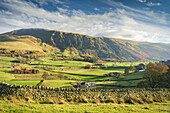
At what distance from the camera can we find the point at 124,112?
11.5 metres

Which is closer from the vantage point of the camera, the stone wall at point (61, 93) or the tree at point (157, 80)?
the stone wall at point (61, 93)

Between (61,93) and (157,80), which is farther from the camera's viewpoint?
(157,80)

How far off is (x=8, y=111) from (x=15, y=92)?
5970 mm

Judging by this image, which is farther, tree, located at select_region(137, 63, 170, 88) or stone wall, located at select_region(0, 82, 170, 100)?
tree, located at select_region(137, 63, 170, 88)

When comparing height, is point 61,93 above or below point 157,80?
above

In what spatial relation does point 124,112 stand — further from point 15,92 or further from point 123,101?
point 15,92

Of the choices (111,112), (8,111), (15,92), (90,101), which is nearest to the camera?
(8,111)

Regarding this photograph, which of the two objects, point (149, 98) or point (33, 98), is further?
point (149, 98)

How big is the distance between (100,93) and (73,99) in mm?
4722

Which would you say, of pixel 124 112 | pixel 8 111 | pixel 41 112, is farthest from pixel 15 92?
pixel 124 112

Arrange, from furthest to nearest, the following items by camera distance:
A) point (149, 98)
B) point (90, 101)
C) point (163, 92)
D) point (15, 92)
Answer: point (163, 92)
point (149, 98)
point (90, 101)
point (15, 92)

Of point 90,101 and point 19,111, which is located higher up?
point 19,111

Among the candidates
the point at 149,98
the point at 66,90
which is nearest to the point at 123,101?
the point at 149,98

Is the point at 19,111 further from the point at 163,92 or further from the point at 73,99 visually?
the point at 163,92
